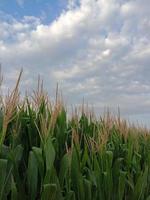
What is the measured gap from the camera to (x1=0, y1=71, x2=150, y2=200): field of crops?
10.2 ft

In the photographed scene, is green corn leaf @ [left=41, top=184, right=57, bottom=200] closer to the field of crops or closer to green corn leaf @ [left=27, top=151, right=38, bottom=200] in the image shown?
the field of crops

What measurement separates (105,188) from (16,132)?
1.09 metres

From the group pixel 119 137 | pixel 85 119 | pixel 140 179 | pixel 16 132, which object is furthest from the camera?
pixel 119 137

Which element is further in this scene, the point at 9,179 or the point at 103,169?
the point at 103,169

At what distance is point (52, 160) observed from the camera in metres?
3.21

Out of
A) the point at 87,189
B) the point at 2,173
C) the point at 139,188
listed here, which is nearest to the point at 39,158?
the point at 2,173

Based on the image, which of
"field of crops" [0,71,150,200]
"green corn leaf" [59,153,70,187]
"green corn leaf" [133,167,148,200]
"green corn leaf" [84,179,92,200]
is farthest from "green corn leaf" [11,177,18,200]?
"green corn leaf" [133,167,148,200]

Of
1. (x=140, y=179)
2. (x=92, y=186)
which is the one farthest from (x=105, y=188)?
(x=140, y=179)

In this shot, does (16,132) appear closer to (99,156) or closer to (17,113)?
(17,113)

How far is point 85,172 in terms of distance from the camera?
164 inches

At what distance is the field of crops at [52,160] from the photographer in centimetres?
310

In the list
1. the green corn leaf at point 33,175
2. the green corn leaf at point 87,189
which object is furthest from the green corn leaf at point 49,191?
the green corn leaf at point 87,189

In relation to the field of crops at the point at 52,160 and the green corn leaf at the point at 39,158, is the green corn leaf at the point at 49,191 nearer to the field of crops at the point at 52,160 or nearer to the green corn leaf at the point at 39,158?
the field of crops at the point at 52,160

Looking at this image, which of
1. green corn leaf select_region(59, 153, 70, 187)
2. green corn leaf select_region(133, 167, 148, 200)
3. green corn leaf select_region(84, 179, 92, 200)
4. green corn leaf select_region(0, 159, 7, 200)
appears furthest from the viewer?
green corn leaf select_region(133, 167, 148, 200)
